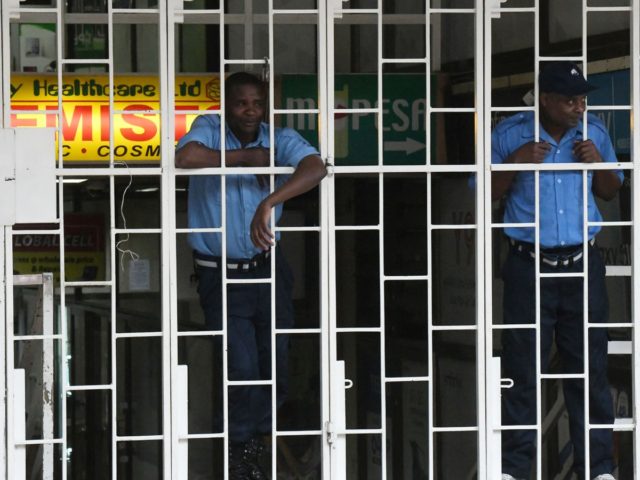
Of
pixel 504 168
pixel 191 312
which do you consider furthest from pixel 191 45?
pixel 504 168

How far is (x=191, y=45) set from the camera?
1053 cm

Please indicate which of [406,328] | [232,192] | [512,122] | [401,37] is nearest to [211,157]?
[232,192]

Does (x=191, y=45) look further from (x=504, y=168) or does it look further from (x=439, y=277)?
(x=504, y=168)

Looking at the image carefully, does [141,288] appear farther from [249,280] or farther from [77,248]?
[249,280]

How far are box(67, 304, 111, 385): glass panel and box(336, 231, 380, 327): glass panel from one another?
1.90 metres

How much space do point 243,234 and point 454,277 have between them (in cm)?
341

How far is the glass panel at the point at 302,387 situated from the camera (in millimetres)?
10891

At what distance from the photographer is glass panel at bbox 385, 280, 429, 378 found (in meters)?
10.7

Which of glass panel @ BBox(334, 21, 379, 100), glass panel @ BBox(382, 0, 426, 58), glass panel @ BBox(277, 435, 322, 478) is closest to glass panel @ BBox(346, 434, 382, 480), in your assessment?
glass panel @ BBox(277, 435, 322, 478)

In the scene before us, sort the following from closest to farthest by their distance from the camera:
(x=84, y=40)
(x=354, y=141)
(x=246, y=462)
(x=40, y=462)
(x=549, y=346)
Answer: (x=246, y=462), (x=549, y=346), (x=354, y=141), (x=40, y=462), (x=84, y=40)

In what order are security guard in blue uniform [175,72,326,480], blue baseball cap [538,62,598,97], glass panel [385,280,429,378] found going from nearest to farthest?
security guard in blue uniform [175,72,326,480] < blue baseball cap [538,62,598,97] < glass panel [385,280,429,378]

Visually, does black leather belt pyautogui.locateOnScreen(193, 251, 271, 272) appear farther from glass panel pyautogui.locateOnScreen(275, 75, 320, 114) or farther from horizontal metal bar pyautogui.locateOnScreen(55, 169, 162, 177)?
glass panel pyautogui.locateOnScreen(275, 75, 320, 114)

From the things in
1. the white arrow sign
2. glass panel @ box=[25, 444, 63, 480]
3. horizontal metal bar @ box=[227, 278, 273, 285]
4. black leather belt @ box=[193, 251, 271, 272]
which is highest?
the white arrow sign

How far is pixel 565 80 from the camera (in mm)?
7195
